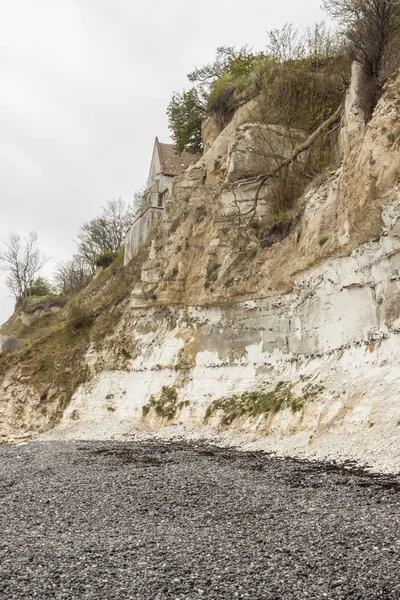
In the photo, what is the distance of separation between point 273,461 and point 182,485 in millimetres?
2615

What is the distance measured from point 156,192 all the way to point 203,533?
35597mm

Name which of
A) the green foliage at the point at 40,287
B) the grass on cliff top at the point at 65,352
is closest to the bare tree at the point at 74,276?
the green foliage at the point at 40,287

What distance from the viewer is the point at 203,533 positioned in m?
6.48

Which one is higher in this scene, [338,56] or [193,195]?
[338,56]

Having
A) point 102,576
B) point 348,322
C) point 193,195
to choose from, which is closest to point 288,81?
point 193,195

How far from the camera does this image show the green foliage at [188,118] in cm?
3791

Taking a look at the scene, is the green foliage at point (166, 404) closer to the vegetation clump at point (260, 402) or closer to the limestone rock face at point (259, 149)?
the vegetation clump at point (260, 402)

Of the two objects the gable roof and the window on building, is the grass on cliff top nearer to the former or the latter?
the window on building

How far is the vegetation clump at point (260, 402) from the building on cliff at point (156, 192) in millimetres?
22620

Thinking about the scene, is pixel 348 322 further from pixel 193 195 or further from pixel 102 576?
pixel 193 195

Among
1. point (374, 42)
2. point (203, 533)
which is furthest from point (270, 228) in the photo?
point (203, 533)

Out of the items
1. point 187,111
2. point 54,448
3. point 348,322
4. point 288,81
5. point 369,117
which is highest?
point 187,111

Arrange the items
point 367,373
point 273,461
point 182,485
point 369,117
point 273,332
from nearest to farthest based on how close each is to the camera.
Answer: point 182,485 < point 273,461 < point 367,373 < point 369,117 < point 273,332

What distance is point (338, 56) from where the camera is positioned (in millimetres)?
22594
